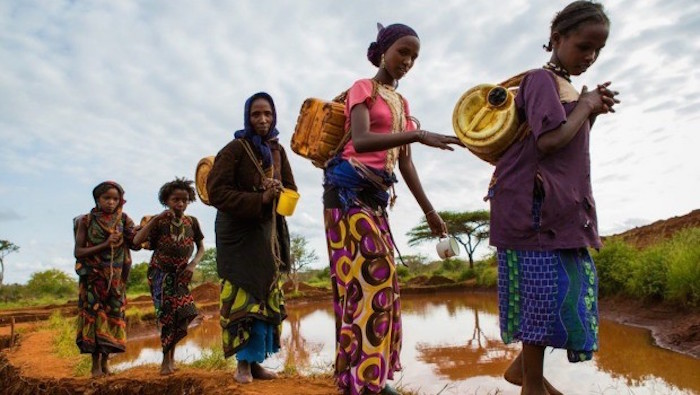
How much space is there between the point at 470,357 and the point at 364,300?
5.44 meters

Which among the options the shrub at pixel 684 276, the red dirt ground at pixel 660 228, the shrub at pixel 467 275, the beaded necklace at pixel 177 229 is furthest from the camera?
the shrub at pixel 467 275

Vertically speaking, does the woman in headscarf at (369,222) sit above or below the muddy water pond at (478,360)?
above

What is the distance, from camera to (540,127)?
1958mm

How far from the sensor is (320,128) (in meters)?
2.61

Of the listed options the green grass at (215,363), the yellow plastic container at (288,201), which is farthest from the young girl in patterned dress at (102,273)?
the yellow plastic container at (288,201)

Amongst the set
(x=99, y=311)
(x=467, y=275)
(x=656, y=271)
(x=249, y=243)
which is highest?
(x=249, y=243)

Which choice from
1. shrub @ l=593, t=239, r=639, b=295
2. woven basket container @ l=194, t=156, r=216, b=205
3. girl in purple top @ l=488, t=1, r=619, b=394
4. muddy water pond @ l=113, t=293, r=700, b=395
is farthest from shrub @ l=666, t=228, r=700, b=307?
woven basket container @ l=194, t=156, r=216, b=205

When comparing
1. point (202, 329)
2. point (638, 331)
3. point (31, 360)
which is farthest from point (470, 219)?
point (31, 360)

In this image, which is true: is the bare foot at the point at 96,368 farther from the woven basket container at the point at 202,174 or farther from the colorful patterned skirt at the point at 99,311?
the woven basket container at the point at 202,174

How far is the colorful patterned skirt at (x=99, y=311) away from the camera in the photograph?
4.43m


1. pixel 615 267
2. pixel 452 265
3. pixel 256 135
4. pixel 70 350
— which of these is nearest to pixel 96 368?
pixel 256 135

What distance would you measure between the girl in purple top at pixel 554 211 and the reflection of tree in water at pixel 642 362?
3.88 metres

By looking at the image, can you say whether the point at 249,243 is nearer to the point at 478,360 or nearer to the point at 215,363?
the point at 215,363

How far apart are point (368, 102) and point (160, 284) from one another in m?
2.68
